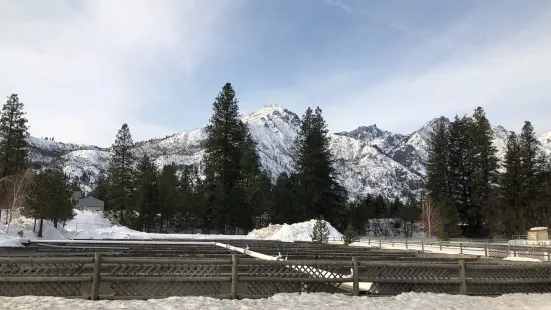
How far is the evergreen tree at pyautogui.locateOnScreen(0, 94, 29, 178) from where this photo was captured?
64.7 metres

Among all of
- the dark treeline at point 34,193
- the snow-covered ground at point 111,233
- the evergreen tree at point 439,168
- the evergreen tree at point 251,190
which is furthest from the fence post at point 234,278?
the evergreen tree at point 439,168

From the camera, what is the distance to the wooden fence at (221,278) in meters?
9.17

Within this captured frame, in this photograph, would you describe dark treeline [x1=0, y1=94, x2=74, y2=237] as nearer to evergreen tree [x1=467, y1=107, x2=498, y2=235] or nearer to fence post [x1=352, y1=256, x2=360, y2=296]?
fence post [x1=352, y1=256, x2=360, y2=296]

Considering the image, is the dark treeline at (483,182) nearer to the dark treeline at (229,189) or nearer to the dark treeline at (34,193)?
the dark treeline at (229,189)

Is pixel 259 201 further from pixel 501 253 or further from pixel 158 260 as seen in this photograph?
pixel 158 260

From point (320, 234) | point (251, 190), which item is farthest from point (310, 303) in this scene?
point (251, 190)

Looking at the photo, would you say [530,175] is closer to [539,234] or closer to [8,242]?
[539,234]

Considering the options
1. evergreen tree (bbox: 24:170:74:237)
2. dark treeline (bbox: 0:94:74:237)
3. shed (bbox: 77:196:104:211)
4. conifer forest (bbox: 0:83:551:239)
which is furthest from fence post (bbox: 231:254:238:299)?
shed (bbox: 77:196:104:211)

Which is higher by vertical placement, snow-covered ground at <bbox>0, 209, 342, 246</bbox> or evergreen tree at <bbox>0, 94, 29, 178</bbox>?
evergreen tree at <bbox>0, 94, 29, 178</bbox>

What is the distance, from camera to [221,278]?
9.81 metres

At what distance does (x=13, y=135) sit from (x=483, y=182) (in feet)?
257

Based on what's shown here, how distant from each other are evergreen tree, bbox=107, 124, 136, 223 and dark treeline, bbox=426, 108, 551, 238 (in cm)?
5352

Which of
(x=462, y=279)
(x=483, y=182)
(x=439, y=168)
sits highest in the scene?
(x=439, y=168)

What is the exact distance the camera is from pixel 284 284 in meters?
10.5
